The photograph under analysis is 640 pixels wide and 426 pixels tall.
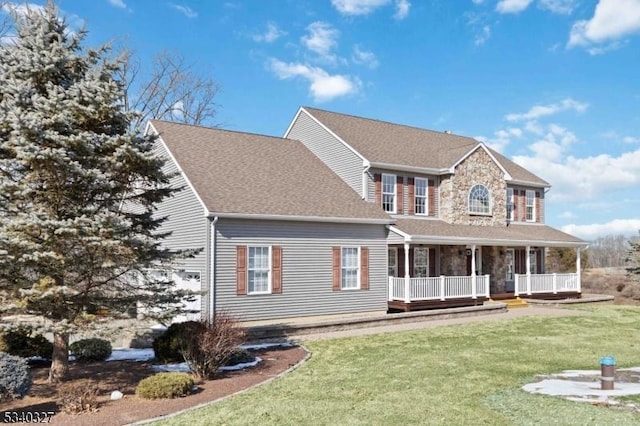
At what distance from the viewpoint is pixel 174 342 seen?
11.5 metres

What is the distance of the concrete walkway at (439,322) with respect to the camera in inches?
622

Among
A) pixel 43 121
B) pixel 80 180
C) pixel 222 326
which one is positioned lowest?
pixel 222 326

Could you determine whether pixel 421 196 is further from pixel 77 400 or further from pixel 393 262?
pixel 77 400

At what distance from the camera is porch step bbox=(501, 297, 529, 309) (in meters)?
23.5

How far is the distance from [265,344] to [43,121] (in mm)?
8148

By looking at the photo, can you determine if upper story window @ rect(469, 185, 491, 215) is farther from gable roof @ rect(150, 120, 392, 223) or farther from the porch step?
gable roof @ rect(150, 120, 392, 223)

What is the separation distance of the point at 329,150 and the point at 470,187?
667cm

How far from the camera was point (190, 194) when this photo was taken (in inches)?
674

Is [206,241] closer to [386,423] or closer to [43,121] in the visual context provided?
[43,121]

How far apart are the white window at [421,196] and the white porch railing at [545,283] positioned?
5261 millimetres

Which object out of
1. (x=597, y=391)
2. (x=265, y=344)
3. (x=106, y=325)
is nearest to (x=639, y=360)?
(x=597, y=391)

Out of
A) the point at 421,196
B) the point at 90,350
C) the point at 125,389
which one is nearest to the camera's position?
the point at 125,389

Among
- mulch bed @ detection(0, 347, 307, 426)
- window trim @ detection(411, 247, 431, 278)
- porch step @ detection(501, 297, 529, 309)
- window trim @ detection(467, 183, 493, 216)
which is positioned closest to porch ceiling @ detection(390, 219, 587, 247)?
window trim @ detection(467, 183, 493, 216)

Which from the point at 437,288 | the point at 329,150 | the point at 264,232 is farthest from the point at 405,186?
the point at 264,232
